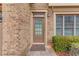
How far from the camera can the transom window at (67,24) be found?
166 centimetres

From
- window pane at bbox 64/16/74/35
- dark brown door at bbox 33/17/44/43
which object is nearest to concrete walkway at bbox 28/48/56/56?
dark brown door at bbox 33/17/44/43

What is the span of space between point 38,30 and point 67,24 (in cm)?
29

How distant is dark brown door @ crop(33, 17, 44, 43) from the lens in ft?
5.48

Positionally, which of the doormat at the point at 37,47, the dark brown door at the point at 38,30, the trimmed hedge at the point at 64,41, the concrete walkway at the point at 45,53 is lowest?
the concrete walkway at the point at 45,53

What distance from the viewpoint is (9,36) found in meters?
1.70

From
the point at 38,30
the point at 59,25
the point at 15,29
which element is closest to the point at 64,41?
the point at 59,25

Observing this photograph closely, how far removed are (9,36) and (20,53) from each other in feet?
0.67

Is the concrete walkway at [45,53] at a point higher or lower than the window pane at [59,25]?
lower

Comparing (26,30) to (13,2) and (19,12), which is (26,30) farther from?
(13,2)

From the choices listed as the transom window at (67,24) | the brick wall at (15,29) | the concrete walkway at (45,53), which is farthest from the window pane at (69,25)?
the brick wall at (15,29)

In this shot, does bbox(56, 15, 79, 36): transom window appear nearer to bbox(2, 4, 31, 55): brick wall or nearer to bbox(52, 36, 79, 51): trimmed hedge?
bbox(52, 36, 79, 51): trimmed hedge

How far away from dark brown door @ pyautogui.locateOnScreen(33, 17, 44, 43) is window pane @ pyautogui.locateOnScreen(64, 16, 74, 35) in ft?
0.75

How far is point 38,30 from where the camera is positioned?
167 cm

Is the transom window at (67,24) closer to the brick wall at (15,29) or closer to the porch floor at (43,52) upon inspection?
the porch floor at (43,52)
